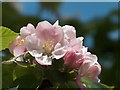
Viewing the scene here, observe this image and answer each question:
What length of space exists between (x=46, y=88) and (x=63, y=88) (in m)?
0.04

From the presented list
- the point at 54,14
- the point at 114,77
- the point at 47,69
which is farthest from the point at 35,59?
the point at 54,14

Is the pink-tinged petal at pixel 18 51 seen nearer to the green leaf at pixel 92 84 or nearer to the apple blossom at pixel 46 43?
the apple blossom at pixel 46 43

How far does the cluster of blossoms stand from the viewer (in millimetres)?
909

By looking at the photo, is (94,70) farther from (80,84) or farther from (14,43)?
(14,43)

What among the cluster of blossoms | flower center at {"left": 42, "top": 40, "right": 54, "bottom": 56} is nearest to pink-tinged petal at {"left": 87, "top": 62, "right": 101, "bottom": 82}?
the cluster of blossoms

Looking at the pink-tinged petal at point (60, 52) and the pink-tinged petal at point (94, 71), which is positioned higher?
the pink-tinged petal at point (60, 52)

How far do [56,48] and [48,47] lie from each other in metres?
0.02

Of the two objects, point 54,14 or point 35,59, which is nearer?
point 35,59

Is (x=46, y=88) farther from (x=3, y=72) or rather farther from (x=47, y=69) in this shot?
(x=3, y=72)

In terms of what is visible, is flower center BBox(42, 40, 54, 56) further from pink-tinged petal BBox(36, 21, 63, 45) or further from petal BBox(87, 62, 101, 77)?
petal BBox(87, 62, 101, 77)

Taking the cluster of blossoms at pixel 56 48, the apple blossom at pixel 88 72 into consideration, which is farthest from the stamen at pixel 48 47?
the apple blossom at pixel 88 72

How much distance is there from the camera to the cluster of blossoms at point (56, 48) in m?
0.91

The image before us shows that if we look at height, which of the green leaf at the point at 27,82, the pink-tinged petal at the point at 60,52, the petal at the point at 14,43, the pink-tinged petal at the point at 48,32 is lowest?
the green leaf at the point at 27,82

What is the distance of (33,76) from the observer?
36.2 inches
